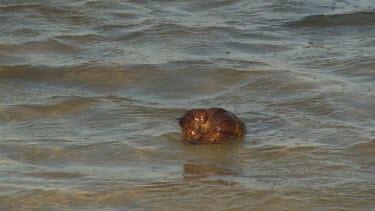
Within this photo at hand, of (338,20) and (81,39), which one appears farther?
(338,20)

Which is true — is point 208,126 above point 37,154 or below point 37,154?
above

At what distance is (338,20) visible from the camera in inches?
397

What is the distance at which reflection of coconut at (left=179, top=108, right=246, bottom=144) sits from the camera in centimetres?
632

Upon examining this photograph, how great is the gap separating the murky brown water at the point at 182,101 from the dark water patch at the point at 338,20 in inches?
0.8

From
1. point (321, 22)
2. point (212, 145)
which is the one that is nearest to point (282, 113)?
point (212, 145)

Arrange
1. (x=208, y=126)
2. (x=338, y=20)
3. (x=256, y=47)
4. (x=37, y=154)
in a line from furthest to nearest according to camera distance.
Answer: (x=338, y=20) → (x=256, y=47) → (x=208, y=126) → (x=37, y=154)

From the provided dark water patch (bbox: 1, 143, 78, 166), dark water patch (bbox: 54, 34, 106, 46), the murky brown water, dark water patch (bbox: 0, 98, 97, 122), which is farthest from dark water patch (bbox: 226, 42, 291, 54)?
dark water patch (bbox: 1, 143, 78, 166)

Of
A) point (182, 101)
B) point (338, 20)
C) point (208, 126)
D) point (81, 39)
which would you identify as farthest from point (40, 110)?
point (338, 20)

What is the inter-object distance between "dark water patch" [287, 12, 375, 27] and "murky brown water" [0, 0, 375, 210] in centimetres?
2

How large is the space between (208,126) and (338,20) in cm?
413

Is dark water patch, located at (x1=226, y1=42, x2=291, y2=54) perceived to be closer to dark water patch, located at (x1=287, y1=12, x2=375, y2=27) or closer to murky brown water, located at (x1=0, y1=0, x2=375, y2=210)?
murky brown water, located at (x1=0, y1=0, x2=375, y2=210)

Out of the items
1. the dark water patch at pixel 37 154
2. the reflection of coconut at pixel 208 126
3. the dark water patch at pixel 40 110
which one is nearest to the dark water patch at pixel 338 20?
the dark water patch at pixel 40 110

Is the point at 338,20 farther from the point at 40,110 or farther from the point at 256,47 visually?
the point at 40,110

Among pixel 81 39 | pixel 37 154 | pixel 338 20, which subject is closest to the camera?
pixel 37 154
